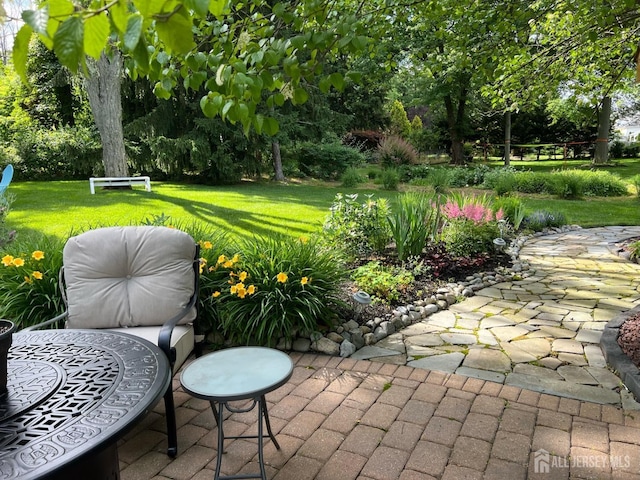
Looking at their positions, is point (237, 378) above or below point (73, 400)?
below

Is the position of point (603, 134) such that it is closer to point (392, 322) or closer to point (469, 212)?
point (469, 212)

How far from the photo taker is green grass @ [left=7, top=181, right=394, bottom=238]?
22.7 feet

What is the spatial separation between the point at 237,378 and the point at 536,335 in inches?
102

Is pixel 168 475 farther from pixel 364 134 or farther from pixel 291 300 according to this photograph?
pixel 364 134

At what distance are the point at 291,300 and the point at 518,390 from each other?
1548 millimetres

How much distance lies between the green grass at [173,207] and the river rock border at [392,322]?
271cm

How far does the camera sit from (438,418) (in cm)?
239

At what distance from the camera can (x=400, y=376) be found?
2.86m

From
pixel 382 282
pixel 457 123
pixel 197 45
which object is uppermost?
pixel 457 123

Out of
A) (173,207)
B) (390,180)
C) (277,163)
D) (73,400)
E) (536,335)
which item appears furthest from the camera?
(277,163)

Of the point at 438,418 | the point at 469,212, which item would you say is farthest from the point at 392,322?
the point at 469,212

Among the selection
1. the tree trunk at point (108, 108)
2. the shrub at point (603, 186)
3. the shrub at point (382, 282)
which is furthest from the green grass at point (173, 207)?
the shrub at point (603, 186)

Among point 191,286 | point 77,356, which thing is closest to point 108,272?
point 191,286

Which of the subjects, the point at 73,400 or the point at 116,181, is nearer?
the point at 73,400
